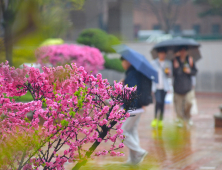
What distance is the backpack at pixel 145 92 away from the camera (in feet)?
18.5

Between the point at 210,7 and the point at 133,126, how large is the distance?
86.1 ft

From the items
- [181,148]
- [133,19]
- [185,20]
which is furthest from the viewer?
[185,20]

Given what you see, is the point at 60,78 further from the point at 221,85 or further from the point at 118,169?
the point at 221,85

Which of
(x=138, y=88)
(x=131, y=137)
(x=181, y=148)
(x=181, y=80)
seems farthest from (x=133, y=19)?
(x=131, y=137)

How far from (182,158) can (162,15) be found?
25273 millimetres

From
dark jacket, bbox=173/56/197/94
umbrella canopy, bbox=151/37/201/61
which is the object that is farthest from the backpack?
umbrella canopy, bbox=151/37/201/61

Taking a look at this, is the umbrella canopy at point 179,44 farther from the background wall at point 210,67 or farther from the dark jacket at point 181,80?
the background wall at point 210,67

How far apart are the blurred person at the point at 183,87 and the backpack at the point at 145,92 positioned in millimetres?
3234

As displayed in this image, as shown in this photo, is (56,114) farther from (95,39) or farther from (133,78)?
(95,39)

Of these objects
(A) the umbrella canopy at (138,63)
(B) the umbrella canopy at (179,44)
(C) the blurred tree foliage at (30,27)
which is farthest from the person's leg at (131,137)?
(B) the umbrella canopy at (179,44)

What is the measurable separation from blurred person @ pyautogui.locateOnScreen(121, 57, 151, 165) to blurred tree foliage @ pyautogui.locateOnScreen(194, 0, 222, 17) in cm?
2090

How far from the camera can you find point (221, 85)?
68.1 feet

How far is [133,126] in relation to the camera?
18.6 feet

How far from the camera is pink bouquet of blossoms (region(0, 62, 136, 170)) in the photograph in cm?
278
